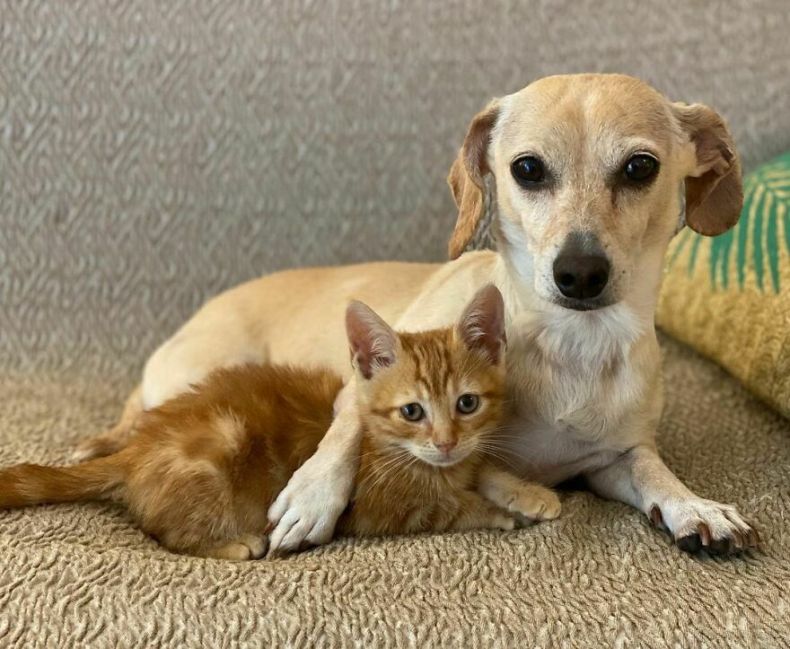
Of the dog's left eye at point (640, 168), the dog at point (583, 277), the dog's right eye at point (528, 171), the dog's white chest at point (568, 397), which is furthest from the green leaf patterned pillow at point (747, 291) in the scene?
the dog's right eye at point (528, 171)

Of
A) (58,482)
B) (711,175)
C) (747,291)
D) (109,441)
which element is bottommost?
(109,441)

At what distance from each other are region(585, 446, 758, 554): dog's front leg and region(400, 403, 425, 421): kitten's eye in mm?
Result: 389

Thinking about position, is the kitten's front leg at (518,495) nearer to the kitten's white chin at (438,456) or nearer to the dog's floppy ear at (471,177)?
the kitten's white chin at (438,456)

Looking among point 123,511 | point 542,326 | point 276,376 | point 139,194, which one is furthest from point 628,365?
point 139,194

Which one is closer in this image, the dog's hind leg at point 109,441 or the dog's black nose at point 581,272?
the dog's black nose at point 581,272

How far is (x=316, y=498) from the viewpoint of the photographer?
1297 millimetres

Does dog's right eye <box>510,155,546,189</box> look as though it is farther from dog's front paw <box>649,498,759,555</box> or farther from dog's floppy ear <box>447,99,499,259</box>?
dog's front paw <box>649,498,759,555</box>

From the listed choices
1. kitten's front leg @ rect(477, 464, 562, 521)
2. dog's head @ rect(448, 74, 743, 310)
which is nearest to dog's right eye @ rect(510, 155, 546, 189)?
dog's head @ rect(448, 74, 743, 310)

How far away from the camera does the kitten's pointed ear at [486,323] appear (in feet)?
4.51

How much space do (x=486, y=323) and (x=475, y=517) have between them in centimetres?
30

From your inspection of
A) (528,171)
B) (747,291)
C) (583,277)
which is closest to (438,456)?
(583,277)

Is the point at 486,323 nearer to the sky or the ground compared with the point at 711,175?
nearer to the ground

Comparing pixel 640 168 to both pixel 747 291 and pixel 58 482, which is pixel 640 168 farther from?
pixel 58 482

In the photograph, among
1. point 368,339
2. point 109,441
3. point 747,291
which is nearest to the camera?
point 368,339
